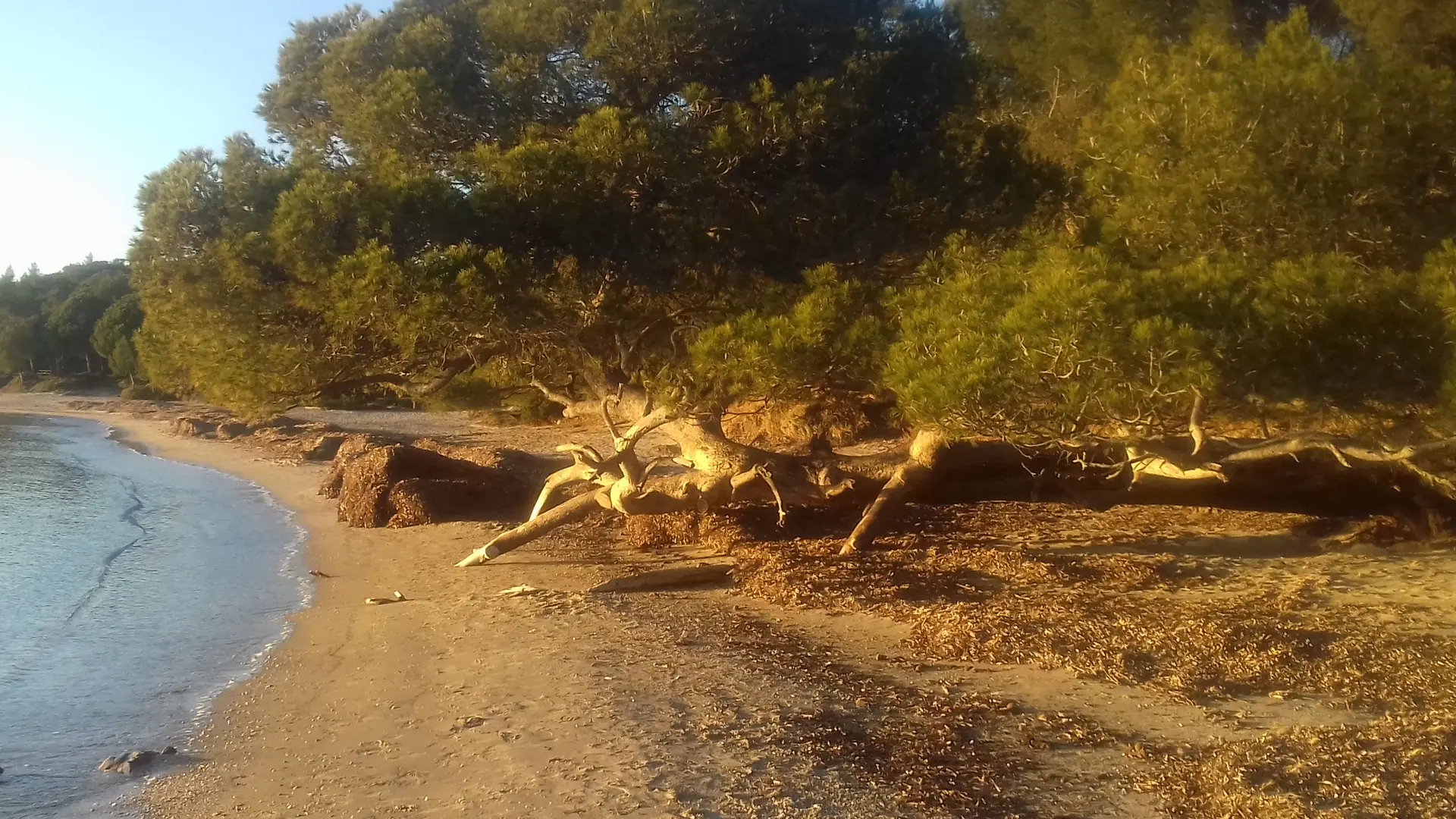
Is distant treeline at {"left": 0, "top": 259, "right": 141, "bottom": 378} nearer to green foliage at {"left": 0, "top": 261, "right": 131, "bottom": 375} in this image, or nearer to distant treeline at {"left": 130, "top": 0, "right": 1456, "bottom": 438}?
green foliage at {"left": 0, "top": 261, "right": 131, "bottom": 375}

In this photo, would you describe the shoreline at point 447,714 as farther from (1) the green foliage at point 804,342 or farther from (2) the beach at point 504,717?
(1) the green foliage at point 804,342

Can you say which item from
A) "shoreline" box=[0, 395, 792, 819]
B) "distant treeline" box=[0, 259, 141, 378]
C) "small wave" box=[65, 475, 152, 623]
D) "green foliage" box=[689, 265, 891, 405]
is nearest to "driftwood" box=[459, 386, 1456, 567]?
"shoreline" box=[0, 395, 792, 819]

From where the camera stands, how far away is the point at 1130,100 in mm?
9539

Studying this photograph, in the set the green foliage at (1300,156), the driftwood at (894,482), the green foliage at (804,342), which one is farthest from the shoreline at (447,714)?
the green foliage at (1300,156)

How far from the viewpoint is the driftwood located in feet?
38.6

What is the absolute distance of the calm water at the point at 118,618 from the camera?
6.93 m

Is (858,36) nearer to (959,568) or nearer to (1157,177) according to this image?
(1157,177)

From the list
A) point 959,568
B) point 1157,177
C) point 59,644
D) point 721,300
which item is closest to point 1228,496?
point 959,568

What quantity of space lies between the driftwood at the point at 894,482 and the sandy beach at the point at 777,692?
1.98ft

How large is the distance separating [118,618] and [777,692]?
787 cm

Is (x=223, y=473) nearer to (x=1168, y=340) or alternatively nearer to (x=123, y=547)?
(x=123, y=547)

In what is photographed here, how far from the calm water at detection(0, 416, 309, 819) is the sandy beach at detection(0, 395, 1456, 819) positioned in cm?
51

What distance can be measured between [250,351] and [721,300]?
4.98 meters

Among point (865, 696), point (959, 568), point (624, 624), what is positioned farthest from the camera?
point (959, 568)
